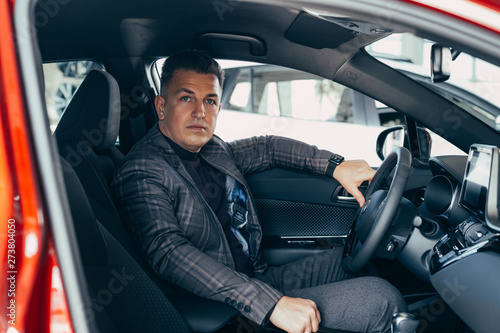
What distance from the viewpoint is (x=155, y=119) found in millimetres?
2256

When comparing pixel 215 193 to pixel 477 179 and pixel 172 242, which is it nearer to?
pixel 172 242

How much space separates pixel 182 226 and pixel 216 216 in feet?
0.57

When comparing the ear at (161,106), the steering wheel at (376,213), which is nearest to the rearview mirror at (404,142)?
the steering wheel at (376,213)

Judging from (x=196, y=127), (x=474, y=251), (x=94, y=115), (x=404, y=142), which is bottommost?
(x=404, y=142)

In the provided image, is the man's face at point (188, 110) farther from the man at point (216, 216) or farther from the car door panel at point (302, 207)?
the car door panel at point (302, 207)

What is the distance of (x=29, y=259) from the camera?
29.7 inches

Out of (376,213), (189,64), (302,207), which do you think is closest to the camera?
(376,213)

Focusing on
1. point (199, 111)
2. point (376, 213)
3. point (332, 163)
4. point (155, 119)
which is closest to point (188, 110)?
point (199, 111)

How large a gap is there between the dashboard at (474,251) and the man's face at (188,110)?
92cm

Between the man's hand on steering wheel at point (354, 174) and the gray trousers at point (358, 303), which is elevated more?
the man's hand on steering wheel at point (354, 174)

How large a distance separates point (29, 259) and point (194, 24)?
1264 mm

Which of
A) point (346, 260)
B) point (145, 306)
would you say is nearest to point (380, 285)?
point (346, 260)

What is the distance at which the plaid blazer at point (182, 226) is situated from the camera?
4.57ft

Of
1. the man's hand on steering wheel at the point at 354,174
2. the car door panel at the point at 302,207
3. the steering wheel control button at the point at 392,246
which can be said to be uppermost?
the man's hand on steering wheel at the point at 354,174
